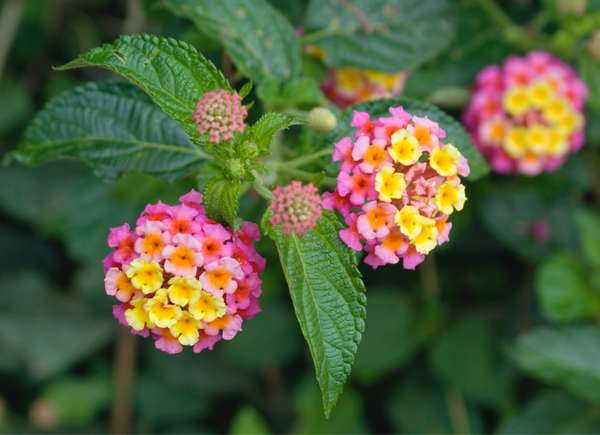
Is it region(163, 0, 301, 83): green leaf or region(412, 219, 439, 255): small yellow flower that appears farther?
region(163, 0, 301, 83): green leaf

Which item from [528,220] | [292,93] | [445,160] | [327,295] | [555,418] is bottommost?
[555,418]

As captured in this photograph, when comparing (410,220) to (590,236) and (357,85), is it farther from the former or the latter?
(590,236)

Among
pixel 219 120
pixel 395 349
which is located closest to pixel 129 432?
pixel 395 349

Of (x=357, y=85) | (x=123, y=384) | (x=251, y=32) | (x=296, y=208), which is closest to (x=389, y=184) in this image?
(x=296, y=208)

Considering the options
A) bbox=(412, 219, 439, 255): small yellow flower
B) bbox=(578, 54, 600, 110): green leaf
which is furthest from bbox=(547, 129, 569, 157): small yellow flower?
bbox=(412, 219, 439, 255): small yellow flower

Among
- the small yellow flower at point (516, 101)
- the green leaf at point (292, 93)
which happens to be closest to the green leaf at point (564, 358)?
the small yellow flower at point (516, 101)

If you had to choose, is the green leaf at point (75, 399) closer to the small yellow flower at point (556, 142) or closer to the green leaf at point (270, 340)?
the green leaf at point (270, 340)

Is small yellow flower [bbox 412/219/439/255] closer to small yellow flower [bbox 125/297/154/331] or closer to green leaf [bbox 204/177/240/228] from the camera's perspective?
green leaf [bbox 204/177/240/228]
